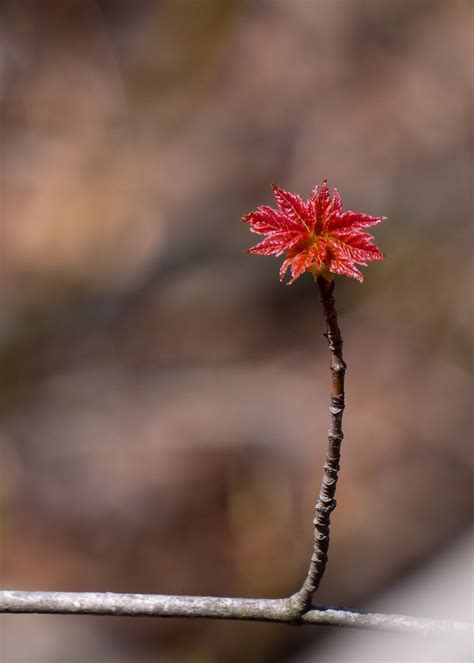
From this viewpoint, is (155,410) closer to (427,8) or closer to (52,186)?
(52,186)

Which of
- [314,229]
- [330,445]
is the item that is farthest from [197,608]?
[314,229]

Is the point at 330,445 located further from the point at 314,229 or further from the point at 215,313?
the point at 215,313

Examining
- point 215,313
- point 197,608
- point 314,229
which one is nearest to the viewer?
point 314,229

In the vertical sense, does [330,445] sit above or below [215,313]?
above

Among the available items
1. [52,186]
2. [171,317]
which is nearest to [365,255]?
[171,317]

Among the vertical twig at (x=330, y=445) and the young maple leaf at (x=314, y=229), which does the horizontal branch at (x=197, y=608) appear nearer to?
the vertical twig at (x=330, y=445)

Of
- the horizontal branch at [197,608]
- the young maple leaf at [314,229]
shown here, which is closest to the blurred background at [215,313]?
the horizontal branch at [197,608]
